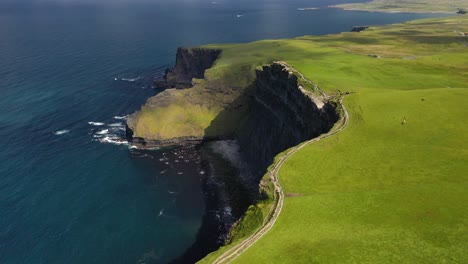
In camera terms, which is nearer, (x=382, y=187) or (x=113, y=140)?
(x=382, y=187)

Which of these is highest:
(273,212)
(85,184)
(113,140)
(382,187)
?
(382,187)

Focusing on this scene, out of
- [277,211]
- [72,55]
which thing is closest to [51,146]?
[277,211]

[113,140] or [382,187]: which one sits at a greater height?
[382,187]

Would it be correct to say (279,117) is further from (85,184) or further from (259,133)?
(85,184)

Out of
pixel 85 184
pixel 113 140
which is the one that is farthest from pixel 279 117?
pixel 113 140

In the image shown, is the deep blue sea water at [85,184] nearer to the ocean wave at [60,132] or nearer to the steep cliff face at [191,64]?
the ocean wave at [60,132]

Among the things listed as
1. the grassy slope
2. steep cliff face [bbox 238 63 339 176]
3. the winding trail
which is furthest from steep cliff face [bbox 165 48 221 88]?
the winding trail

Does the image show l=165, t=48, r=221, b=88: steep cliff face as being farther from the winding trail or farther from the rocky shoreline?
the winding trail

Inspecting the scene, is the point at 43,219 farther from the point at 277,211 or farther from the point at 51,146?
the point at 277,211
